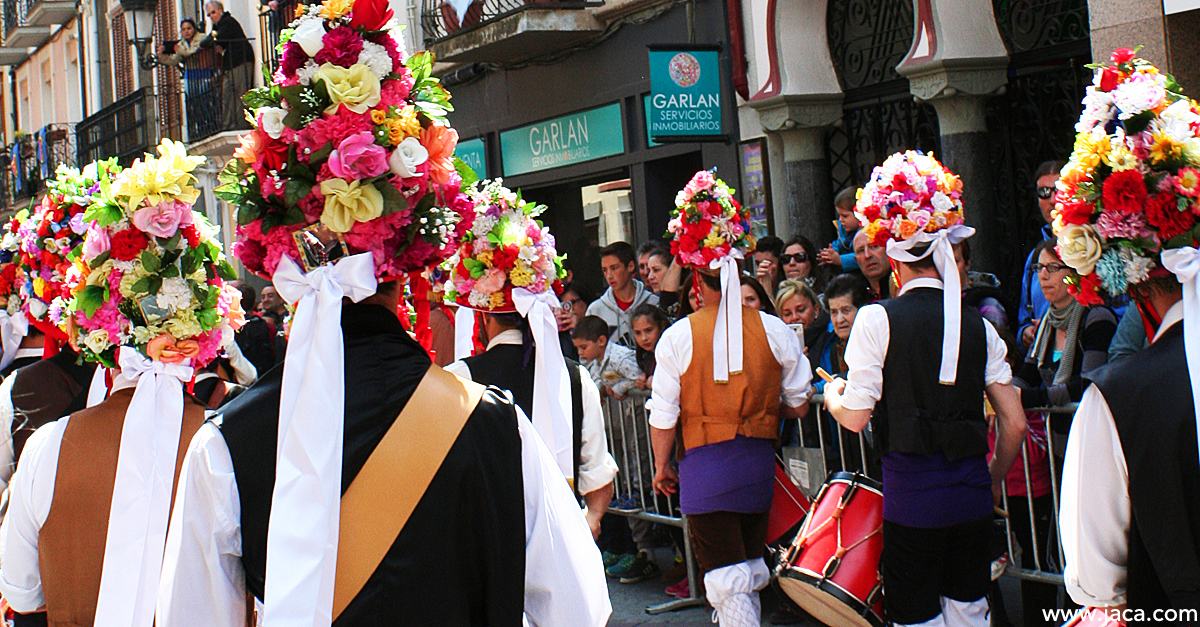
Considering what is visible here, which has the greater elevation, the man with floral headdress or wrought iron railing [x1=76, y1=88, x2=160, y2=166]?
wrought iron railing [x1=76, y1=88, x2=160, y2=166]

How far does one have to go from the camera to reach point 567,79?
45.1ft

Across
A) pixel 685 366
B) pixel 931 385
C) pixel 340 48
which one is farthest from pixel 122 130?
pixel 340 48

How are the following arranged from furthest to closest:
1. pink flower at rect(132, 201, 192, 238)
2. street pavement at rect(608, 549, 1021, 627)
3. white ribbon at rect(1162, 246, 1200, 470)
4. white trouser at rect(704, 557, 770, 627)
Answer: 1. street pavement at rect(608, 549, 1021, 627)
2. white trouser at rect(704, 557, 770, 627)
3. pink flower at rect(132, 201, 192, 238)
4. white ribbon at rect(1162, 246, 1200, 470)

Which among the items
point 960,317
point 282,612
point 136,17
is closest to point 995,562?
point 960,317

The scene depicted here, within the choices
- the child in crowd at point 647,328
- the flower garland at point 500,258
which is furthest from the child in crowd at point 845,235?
the flower garland at point 500,258

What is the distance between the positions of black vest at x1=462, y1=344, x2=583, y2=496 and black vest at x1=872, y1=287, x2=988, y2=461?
132 centimetres

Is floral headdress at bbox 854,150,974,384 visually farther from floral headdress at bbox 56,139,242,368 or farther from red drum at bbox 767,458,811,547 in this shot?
floral headdress at bbox 56,139,242,368

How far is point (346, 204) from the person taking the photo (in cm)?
262

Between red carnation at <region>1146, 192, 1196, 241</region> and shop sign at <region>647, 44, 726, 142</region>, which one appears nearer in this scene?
red carnation at <region>1146, 192, 1196, 241</region>

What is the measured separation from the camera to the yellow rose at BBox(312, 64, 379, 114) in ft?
8.66

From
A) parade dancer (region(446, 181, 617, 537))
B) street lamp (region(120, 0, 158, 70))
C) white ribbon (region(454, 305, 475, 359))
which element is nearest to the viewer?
parade dancer (region(446, 181, 617, 537))

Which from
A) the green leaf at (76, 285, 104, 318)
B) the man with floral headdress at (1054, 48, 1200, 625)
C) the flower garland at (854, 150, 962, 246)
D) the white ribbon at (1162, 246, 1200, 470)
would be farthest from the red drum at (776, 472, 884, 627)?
the green leaf at (76, 285, 104, 318)

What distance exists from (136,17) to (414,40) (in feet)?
39.2

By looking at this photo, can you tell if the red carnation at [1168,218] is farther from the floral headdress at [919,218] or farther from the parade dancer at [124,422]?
the parade dancer at [124,422]
